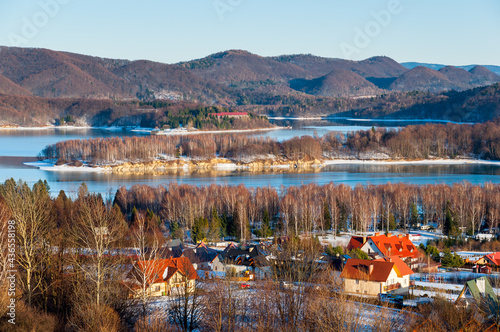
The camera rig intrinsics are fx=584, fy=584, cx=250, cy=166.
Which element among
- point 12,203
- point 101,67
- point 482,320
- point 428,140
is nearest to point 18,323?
point 12,203

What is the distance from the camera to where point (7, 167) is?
36.8 meters

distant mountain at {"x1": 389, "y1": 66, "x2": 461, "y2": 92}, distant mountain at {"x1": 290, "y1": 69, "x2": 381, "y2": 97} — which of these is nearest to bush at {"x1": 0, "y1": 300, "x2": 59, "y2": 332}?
distant mountain at {"x1": 290, "y1": 69, "x2": 381, "y2": 97}

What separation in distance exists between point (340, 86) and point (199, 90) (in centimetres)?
4546

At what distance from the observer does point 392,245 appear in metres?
15.0

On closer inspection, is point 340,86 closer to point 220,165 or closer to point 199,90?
point 199,90

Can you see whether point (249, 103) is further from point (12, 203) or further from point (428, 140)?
point (12, 203)

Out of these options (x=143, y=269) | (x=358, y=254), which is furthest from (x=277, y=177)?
(x=143, y=269)

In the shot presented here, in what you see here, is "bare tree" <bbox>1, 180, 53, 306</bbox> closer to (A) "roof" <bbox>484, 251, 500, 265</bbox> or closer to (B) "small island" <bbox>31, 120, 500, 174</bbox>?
(A) "roof" <bbox>484, 251, 500, 265</bbox>

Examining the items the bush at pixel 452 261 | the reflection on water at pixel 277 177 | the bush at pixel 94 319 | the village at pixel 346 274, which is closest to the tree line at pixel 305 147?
the reflection on water at pixel 277 177

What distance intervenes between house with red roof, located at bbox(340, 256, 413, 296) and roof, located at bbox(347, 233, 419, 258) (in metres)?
2.61

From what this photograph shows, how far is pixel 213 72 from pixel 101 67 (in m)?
48.5

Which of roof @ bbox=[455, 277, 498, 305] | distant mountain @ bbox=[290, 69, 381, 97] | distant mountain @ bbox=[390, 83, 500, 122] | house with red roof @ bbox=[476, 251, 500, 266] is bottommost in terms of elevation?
house with red roof @ bbox=[476, 251, 500, 266]

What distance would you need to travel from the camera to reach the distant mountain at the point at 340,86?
166000 mm

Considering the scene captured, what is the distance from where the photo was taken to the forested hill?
9200cm
